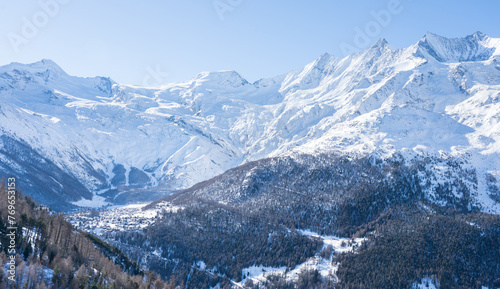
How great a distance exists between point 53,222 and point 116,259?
1404 inches

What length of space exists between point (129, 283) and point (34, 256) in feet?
103

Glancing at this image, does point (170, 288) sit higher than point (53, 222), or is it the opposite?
point (53, 222)

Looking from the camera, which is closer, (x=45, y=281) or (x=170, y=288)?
(x=45, y=281)

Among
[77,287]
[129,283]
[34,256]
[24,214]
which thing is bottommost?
[129,283]

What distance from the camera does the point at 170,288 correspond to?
16400 centimetres

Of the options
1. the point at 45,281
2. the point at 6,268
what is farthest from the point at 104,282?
the point at 6,268

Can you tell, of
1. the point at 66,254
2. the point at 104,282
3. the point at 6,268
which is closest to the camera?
the point at 6,268

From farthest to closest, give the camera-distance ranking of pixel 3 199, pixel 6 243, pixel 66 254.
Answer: pixel 3 199, pixel 66 254, pixel 6 243

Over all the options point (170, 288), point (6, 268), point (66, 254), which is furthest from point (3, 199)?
point (170, 288)

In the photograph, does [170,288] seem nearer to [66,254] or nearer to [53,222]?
[66,254]

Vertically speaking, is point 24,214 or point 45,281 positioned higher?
point 24,214

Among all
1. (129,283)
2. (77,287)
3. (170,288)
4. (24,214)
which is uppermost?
(24,214)

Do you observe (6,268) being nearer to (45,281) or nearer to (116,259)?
(45,281)

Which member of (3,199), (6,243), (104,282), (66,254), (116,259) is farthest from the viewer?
(116,259)
